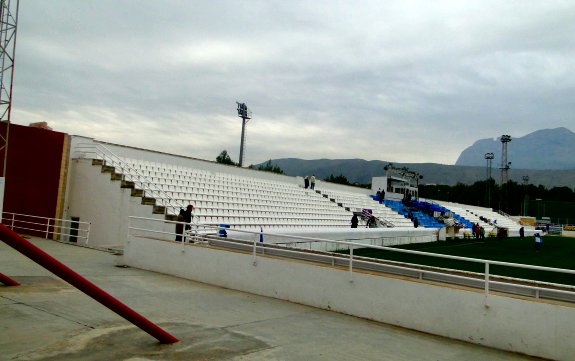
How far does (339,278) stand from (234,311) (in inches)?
77.9

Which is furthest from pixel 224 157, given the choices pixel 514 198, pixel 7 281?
pixel 7 281

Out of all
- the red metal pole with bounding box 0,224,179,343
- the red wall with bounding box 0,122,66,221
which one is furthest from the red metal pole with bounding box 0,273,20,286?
the red wall with bounding box 0,122,66,221

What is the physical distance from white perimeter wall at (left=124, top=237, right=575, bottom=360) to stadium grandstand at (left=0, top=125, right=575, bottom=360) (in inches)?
0.6

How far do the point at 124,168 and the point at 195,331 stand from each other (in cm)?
1514

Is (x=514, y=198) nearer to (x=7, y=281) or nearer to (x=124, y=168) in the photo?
(x=124, y=168)

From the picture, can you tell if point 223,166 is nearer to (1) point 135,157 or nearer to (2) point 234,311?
(1) point 135,157

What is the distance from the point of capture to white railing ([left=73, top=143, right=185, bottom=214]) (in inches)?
724

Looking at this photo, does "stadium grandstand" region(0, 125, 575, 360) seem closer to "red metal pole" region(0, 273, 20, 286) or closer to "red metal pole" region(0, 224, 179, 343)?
"red metal pole" region(0, 273, 20, 286)

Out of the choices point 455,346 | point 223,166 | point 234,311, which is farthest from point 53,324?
point 223,166

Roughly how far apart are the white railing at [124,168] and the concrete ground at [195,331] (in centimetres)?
921

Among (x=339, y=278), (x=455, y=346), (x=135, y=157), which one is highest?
(x=135, y=157)

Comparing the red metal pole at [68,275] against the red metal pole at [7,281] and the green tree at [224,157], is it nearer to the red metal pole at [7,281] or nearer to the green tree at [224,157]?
the red metal pole at [7,281]

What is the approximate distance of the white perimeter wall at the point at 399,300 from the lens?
19.6 ft

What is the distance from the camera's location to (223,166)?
28.3 metres
